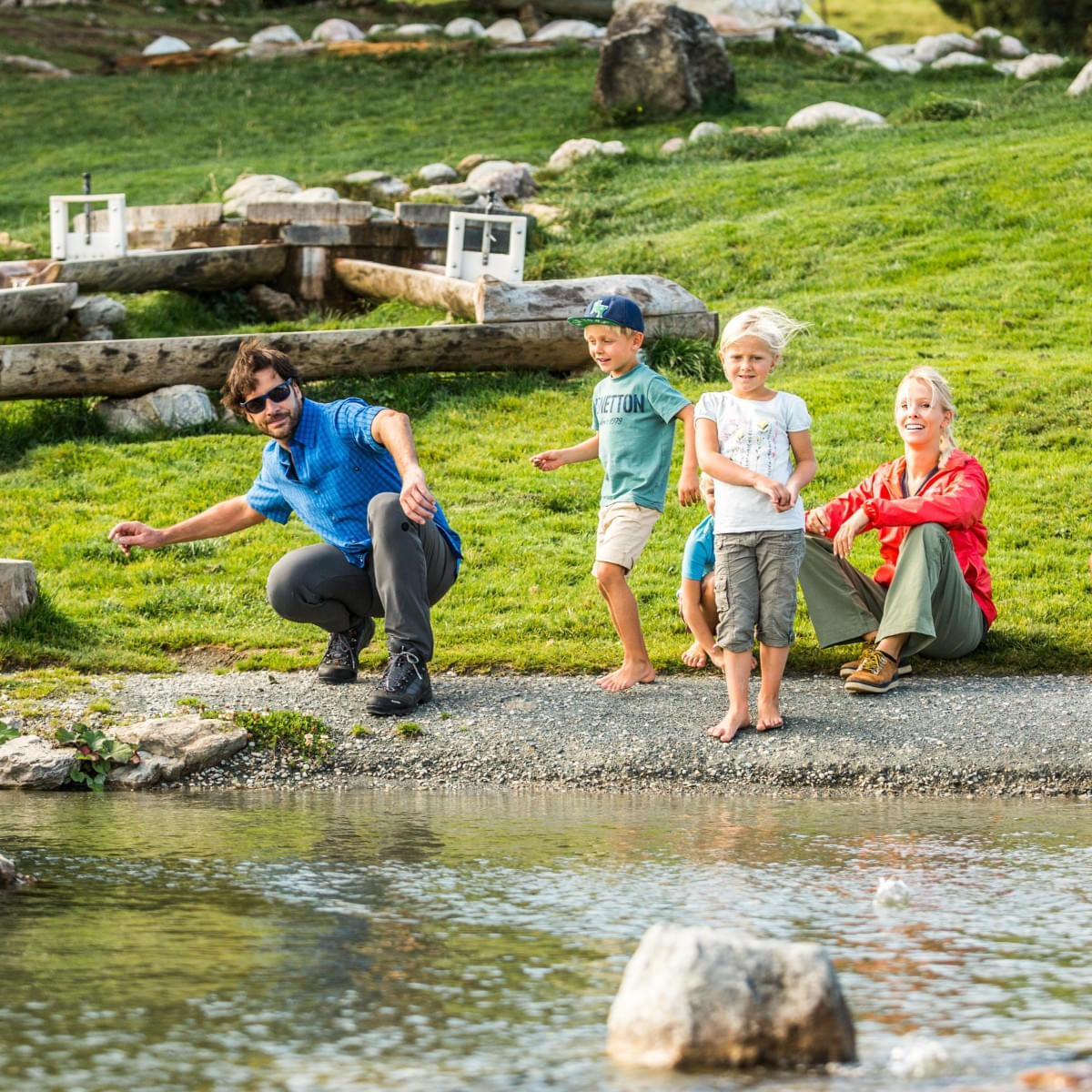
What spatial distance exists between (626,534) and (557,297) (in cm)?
598

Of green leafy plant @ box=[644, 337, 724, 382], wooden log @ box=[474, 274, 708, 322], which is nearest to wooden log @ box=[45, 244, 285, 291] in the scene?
wooden log @ box=[474, 274, 708, 322]

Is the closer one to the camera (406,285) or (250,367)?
(250,367)

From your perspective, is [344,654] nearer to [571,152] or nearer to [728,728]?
[728,728]

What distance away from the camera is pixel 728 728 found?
20.6 ft

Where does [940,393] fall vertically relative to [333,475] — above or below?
above

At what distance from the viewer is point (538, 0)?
110 ft

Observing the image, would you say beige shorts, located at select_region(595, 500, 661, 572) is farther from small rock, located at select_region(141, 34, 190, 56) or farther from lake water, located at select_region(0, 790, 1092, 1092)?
small rock, located at select_region(141, 34, 190, 56)

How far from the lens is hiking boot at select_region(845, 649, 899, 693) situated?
6.80m

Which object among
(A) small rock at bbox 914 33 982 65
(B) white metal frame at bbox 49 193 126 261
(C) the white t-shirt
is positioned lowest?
(C) the white t-shirt

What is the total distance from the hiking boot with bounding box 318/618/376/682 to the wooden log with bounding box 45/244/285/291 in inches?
319

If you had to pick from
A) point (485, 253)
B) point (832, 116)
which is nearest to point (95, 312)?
point (485, 253)

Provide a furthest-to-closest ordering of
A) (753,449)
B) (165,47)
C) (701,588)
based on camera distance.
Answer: (165,47) < (701,588) < (753,449)

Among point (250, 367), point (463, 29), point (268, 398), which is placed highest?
point (463, 29)

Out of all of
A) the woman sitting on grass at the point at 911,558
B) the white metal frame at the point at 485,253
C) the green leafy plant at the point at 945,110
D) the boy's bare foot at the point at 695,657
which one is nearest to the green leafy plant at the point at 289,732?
the boy's bare foot at the point at 695,657
